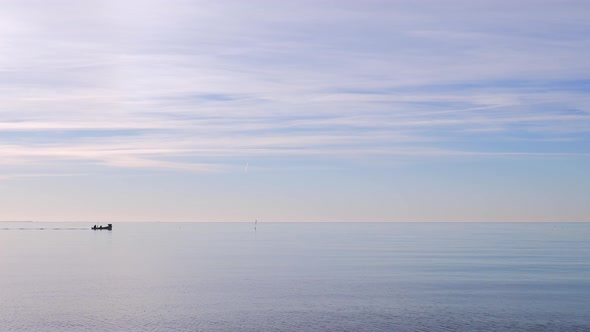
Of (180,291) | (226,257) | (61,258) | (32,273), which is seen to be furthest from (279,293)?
(61,258)

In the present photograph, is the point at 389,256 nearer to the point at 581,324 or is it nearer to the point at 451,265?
the point at 451,265

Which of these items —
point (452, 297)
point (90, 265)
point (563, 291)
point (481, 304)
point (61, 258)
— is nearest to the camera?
point (481, 304)

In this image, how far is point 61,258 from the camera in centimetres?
15338

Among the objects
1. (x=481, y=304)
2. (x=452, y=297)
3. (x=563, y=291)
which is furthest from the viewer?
(x=563, y=291)

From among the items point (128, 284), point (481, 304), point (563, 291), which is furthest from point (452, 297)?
point (128, 284)

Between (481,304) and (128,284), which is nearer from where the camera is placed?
(481,304)

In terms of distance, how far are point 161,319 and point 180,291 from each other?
22.1 m

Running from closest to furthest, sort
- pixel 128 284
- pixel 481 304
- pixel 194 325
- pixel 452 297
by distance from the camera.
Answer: pixel 194 325, pixel 481 304, pixel 452 297, pixel 128 284

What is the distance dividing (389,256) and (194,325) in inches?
4048

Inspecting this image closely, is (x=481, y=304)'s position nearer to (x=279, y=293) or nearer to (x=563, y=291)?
(x=563, y=291)

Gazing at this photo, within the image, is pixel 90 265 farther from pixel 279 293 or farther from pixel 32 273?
pixel 279 293

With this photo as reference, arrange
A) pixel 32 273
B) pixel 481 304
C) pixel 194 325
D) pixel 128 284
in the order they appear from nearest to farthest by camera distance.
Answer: pixel 194 325, pixel 481 304, pixel 128 284, pixel 32 273

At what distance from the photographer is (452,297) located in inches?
3305

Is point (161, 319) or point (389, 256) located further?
point (389, 256)
